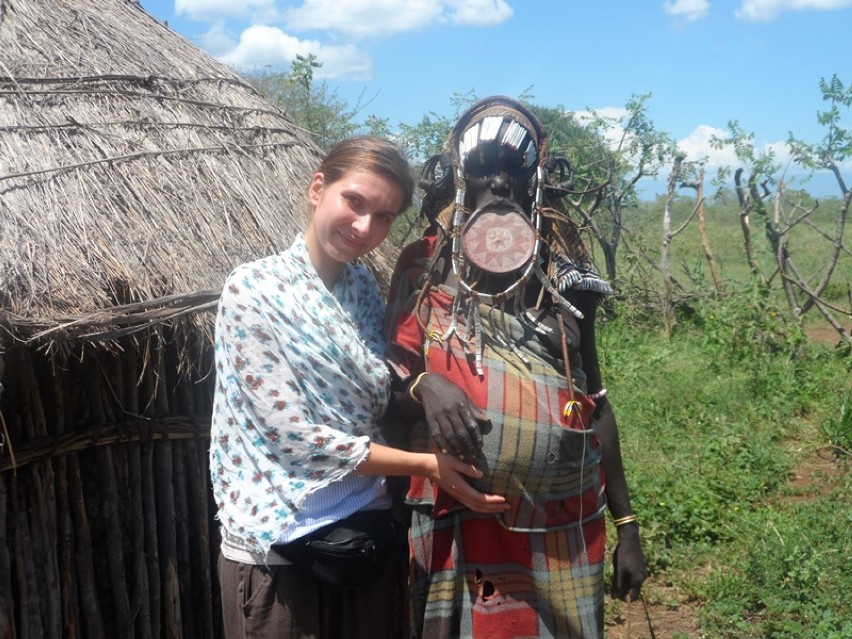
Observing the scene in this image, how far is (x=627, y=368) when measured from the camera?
6855 millimetres

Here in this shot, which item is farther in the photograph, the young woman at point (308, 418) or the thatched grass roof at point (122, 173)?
the thatched grass roof at point (122, 173)

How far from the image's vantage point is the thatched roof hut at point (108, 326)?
9.10 ft

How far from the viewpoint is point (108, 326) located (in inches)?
105

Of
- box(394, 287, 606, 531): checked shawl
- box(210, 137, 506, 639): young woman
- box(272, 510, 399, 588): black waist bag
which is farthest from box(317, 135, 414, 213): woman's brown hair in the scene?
box(272, 510, 399, 588): black waist bag

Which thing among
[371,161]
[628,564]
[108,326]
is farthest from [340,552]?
[108,326]

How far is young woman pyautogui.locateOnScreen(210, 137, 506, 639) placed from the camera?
6.24ft

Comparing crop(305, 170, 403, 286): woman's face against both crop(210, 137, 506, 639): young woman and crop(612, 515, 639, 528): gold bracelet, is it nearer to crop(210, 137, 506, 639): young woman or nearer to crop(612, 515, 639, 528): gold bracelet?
crop(210, 137, 506, 639): young woman

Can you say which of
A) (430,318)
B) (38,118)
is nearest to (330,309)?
(430,318)

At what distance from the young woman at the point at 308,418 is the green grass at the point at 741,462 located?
231 cm

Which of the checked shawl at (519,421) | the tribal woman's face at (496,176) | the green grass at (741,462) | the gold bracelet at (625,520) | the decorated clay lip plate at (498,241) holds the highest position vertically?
the tribal woman's face at (496,176)

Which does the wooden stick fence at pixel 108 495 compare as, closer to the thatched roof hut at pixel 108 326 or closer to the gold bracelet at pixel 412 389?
the thatched roof hut at pixel 108 326

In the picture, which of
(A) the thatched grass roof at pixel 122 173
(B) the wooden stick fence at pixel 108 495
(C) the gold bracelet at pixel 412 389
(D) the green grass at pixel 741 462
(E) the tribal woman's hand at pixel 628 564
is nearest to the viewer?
(C) the gold bracelet at pixel 412 389

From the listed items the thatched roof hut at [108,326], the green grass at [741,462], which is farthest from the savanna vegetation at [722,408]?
the thatched roof hut at [108,326]

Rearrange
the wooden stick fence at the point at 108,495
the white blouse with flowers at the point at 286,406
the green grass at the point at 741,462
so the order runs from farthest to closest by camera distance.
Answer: the green grass at the point at 741,462 < the wooden stick fence at the point at 108,495 < the white blouse with flowers at the point at 286,406
